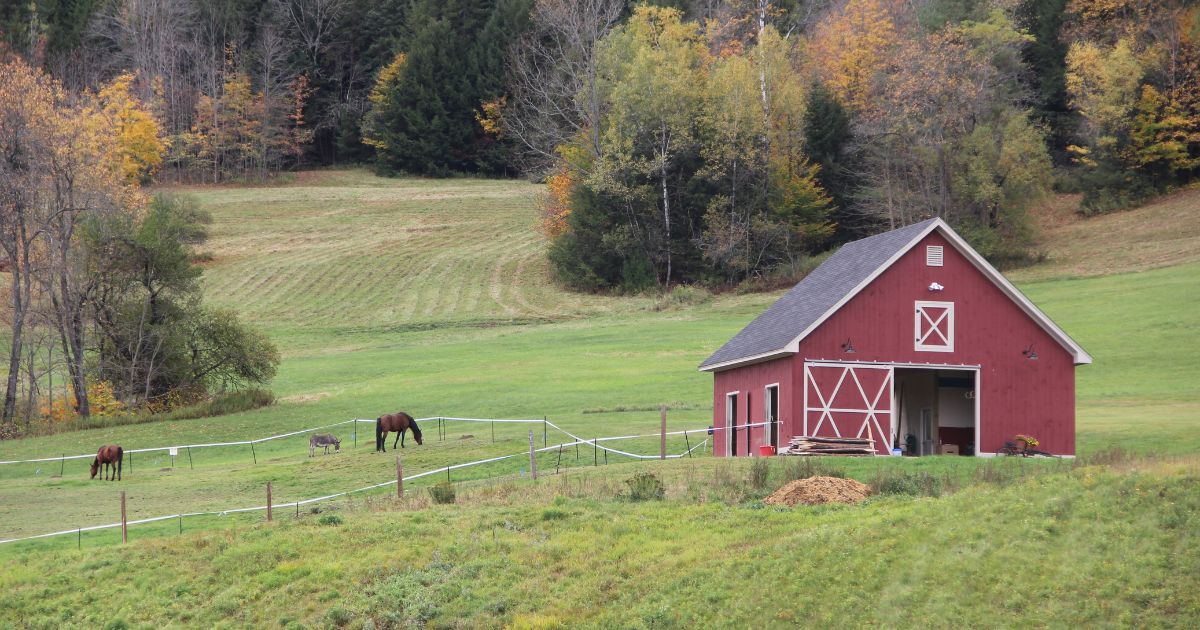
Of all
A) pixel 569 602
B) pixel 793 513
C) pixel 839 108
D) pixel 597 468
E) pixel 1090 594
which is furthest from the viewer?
pixel 839 108

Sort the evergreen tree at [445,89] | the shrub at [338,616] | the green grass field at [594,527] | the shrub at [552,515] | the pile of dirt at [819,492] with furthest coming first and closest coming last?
the evergreen tree at [445,89] < the shrub at [552,515] < the pile of dirt at [819,492] < the shrub at [338,616] < the green grass field at [594,527]

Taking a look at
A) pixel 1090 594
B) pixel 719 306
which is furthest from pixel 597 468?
pixel 719 306

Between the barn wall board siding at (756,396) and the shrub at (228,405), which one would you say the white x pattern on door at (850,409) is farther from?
the shrub at (228,405)

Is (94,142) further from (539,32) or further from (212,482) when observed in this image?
(539,32)

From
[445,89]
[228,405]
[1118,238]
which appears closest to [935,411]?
[228,405]

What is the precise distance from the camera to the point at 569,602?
18.7 m

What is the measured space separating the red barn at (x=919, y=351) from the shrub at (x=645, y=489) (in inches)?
287

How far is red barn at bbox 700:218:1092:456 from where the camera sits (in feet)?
103

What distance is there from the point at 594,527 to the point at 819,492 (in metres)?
4.01

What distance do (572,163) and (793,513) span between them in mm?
62263

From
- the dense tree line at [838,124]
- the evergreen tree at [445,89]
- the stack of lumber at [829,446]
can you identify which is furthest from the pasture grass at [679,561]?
the evergreen tree at [445,89]

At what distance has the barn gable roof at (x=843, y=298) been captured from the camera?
103 ft

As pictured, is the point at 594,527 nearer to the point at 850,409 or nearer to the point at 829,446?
the point at 829,446

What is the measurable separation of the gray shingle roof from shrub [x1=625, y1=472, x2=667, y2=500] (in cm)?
796
